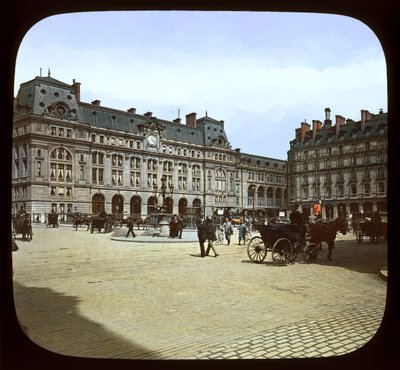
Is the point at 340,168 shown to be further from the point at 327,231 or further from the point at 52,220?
the point at 52,220

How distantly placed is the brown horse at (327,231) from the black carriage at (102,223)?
2.50 meters

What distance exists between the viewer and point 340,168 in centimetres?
412

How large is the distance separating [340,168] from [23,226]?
131 inches

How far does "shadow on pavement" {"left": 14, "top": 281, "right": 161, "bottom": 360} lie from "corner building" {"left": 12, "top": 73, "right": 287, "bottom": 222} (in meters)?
0.78

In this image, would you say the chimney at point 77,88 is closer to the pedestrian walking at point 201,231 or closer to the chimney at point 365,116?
the chimney at point 365,116

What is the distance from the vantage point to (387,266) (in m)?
2.77

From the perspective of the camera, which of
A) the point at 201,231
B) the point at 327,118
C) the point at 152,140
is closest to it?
the point at 327,118

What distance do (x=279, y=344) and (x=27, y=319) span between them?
1.98 meters

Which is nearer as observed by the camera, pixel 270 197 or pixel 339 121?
pixel 339 121

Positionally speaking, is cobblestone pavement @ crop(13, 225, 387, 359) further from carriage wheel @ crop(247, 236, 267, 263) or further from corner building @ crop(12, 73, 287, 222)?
carriage wheel @ crop(247, 236, 267, 263)

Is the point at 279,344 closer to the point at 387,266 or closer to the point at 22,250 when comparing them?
the point at 387,266

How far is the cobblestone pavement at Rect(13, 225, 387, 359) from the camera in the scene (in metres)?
2.78

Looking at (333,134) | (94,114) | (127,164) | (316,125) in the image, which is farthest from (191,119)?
(333,134)

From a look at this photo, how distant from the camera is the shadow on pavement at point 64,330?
8.77ft
